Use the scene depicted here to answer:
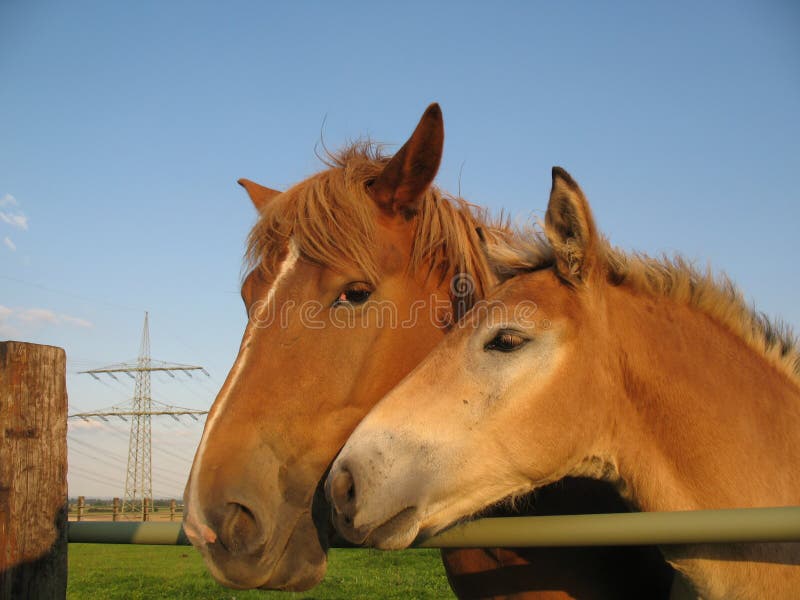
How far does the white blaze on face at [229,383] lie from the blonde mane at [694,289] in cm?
103

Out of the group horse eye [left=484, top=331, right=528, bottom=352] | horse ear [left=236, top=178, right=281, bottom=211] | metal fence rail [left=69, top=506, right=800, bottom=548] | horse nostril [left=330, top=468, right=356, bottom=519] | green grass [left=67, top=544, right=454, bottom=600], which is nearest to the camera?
metal fence rail [left=69, top=506, right=800, bottom=548]

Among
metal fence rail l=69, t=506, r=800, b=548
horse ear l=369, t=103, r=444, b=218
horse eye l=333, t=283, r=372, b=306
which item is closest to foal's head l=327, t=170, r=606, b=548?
metal fence rail l=69, t=506, r=800, b=548

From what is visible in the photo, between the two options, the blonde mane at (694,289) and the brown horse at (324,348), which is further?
the blonde mane at (694,289)

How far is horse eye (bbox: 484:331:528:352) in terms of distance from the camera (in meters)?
2.45

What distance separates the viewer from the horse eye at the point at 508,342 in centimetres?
245

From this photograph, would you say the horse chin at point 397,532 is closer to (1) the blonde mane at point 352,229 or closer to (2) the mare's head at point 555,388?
(2) the mare's head at point 555,388

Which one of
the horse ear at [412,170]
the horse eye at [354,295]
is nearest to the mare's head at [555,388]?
the horse eye at [354,295]

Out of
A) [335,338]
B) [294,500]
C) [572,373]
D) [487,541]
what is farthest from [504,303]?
[294,500]

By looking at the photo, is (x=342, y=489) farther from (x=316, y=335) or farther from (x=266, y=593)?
(x=266, y=593)

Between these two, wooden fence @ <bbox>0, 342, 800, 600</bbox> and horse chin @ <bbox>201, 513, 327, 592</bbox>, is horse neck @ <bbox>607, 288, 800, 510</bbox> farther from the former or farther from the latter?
horse chin @ <bbox>201, 513, 327, 592</bbox>

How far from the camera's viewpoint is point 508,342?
245cm

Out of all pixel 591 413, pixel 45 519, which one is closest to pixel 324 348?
pixel 591 413

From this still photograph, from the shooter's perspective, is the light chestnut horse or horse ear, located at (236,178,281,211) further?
horse ear, located at (236,178,281,211)

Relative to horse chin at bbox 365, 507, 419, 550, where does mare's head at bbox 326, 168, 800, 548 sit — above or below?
above
